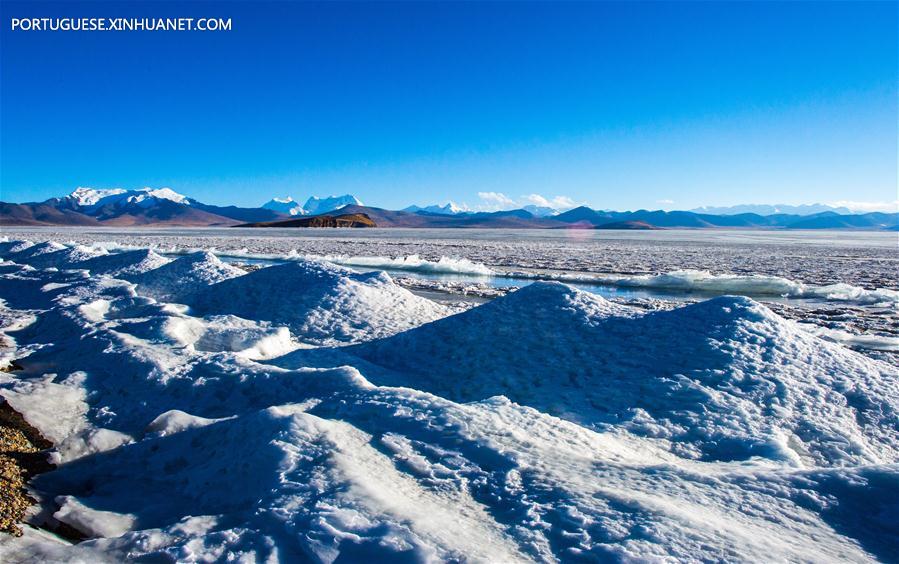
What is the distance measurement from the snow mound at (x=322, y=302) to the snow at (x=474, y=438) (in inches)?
11.0

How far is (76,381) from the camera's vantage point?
575 centimetres

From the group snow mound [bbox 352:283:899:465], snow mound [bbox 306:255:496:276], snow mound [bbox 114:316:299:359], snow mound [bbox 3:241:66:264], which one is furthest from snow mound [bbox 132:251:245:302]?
snow mound [bbox 3:241:66:264]

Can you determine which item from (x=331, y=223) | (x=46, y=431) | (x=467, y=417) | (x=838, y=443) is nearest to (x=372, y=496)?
(x=467, y=417)

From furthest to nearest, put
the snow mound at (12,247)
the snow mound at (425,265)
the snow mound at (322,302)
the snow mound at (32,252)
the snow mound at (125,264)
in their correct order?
the snow mound at (12,247) → the snow mound at (425,265) → the snow mound at (32,252) → the snow mound at (125,264) → the snow mound at (322,302)

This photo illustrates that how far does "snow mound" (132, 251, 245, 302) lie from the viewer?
11.7m

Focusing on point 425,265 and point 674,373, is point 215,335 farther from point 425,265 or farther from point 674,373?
point 425,265

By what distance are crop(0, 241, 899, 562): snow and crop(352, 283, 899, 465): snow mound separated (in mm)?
26

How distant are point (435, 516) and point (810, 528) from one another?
77.7 inches

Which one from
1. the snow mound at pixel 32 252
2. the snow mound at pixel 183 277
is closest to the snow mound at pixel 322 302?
the snow mound at pixel 183 277

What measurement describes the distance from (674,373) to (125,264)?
1404 cm

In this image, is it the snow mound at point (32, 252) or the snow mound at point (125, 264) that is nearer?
the snow mound at point (125, 264)

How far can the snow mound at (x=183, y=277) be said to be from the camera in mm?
11680

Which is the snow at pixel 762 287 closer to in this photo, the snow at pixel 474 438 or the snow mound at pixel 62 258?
the snow at pixel 474 438

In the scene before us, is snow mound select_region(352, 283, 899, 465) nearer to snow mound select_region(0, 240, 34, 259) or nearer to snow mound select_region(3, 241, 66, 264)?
snow mound select_region(3, 241, 66, 264)
